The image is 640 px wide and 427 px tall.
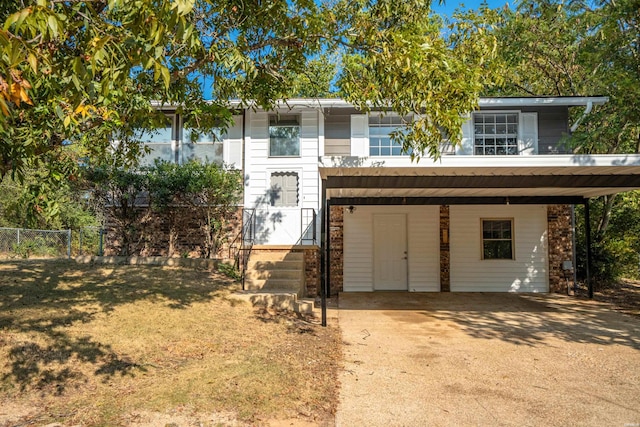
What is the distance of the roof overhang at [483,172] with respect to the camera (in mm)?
7516

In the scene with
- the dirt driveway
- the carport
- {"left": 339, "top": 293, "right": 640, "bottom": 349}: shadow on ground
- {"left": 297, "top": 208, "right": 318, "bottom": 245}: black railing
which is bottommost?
the dirt driveway

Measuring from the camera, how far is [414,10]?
6852 mm

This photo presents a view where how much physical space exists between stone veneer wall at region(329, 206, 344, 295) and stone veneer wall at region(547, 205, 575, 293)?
233 inches

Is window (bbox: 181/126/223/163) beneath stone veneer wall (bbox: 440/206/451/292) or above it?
above

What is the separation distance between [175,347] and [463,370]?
359 centimetres

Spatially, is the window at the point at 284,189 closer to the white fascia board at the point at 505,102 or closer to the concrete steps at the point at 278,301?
the white fascia board at the point at 505,102


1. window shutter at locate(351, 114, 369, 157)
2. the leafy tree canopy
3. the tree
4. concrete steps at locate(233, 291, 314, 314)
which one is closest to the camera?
the leafy tree canopy

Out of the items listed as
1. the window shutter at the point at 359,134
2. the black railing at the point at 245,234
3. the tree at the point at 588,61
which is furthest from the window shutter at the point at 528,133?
the black railing at the point at 245,234

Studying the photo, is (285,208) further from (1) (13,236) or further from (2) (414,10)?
(1) (13,236)

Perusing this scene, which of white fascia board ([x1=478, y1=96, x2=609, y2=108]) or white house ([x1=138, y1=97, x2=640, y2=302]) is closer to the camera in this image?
white fascia board ([x1=478, y1=96, x2=609, y2=108])

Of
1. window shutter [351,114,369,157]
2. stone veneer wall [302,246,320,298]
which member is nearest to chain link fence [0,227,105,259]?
stone veneer wall [302,246,320,298]

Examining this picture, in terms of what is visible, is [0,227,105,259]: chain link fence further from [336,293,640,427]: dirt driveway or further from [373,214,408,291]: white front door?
[336,293,640,427]: dirt driveway

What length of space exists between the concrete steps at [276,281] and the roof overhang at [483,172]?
234cm

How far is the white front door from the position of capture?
13.1 m
